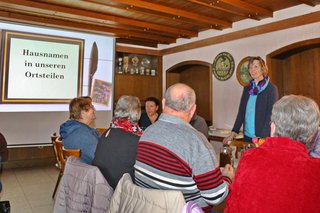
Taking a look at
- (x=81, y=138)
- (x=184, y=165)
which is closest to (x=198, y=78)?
(x=81, y=138)

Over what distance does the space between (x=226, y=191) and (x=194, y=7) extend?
343cm

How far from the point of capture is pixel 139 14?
4406 millimetres

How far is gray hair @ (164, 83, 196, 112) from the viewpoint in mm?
1405

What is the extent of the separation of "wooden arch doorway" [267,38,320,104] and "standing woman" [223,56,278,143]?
182 cm

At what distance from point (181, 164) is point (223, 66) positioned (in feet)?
13.7

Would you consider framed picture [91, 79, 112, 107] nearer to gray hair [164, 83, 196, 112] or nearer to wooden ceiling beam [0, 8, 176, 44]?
wooden ceiling beam [0, 8, 176, 44]

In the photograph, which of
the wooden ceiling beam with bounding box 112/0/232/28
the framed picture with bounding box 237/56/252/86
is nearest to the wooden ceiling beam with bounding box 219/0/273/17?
the wooden ceiling beam with bounding box 112/0/232/28

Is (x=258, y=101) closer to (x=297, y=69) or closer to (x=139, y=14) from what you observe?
(x=297, y=69)

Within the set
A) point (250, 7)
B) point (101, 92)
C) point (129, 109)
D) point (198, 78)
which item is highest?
point (250, 7)

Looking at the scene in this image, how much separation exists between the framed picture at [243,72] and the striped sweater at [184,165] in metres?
3.65

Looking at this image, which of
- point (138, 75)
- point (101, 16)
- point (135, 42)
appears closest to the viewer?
point (101, 16)

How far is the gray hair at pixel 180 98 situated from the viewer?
1.41m

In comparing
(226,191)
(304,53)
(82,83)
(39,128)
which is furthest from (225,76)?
(226,191)

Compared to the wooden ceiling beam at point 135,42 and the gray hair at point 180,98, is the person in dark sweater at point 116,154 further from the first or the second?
the wooden ceiling beam at point 135,42
